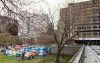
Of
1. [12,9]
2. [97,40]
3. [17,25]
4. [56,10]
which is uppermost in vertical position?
[56,10]

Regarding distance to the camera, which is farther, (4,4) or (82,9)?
(82,9)

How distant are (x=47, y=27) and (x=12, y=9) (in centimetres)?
2346

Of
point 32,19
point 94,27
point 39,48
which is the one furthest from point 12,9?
point 94,27

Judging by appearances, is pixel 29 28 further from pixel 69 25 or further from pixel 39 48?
pixel 39 48

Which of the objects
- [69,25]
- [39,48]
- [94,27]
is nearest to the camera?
[69,25]

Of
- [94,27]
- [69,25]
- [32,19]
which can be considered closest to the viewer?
[32,19]

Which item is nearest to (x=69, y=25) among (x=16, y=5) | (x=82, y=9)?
(x=82, y=9)

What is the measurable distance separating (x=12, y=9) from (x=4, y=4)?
0.39 m

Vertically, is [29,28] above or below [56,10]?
below

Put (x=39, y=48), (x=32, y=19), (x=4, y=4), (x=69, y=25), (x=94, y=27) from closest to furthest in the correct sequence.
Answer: (x=4, y=4)
(x=32, y=19)
(x=69, y=25)
(x=39, y=48)
(x=94, y=27)

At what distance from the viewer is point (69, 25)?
31.1m

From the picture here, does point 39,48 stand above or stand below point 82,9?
below

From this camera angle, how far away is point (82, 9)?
3161 cm

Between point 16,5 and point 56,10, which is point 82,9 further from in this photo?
point 16,5
